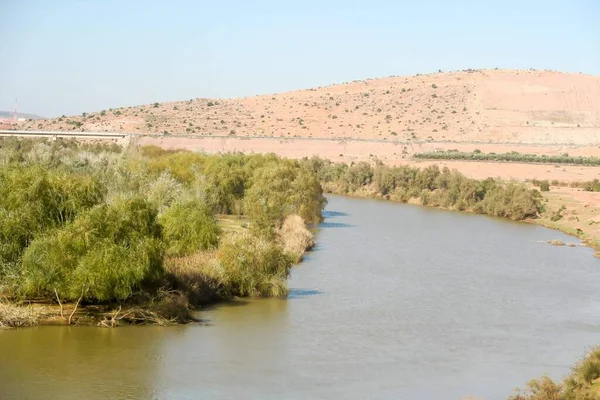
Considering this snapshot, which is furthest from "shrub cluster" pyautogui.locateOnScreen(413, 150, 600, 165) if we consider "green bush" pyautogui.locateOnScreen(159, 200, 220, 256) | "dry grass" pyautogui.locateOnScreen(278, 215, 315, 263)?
"green bush" pyautogui.locateOnScreen(159, 200, 220, 256)

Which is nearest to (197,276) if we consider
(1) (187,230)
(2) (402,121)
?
(1) (187,230)

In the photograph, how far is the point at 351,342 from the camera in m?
26.8

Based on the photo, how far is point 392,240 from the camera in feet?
161

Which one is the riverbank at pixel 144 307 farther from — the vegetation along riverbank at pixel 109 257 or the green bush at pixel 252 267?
the green bush at pixel 252 267

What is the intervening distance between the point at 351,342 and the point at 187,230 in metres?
8.87

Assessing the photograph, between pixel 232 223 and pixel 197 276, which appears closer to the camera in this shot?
pixel 197 276

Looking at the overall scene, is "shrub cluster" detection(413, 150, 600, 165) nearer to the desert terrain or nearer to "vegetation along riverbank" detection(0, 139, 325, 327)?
the desert terrain

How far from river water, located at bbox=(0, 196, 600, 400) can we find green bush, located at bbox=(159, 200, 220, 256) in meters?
3.34

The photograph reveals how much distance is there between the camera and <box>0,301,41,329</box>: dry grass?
25656 mm

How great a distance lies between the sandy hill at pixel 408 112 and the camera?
4739 inches

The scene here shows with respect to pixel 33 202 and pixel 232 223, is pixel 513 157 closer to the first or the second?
pixel 232 223

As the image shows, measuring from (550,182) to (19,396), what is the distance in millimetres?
67945

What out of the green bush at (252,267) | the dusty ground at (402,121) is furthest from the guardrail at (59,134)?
the green bush at (252,267)

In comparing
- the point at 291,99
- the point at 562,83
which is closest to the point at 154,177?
the point at 291,99
